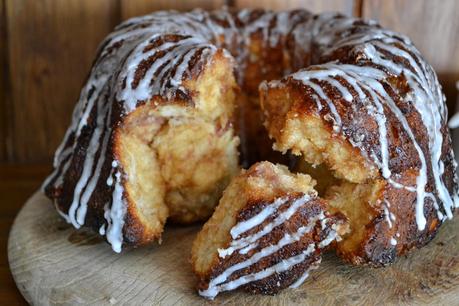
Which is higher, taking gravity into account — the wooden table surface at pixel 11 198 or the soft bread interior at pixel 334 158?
the soft bread interior at pixel 334 158

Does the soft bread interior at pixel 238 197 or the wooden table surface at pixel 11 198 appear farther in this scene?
the wooden table surface at pixel 11 198

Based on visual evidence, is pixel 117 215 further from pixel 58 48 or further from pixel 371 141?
pixel 58 48

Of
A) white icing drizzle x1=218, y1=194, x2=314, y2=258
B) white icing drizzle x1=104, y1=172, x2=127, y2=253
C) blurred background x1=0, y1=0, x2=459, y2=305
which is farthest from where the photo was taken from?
blurred background x1=0, y1=0, x2=459, y2=305

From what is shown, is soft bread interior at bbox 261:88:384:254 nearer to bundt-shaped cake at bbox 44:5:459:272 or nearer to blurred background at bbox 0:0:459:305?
bundt-shaped cake at bbox 44:5:459:272

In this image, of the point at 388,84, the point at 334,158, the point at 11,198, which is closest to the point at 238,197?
the point at 334,158

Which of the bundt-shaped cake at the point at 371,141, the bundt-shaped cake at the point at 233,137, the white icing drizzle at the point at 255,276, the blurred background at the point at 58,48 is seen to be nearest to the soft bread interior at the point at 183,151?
the bundt-shaped cake at the point at 233,137

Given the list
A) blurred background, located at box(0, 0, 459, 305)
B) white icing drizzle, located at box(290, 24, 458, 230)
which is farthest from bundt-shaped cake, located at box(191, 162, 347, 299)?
blurred background, located at box(0, 0, 459, 305)

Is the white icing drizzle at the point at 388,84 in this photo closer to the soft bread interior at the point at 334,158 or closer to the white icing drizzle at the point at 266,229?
the soft bread interior at the point at 334,158
